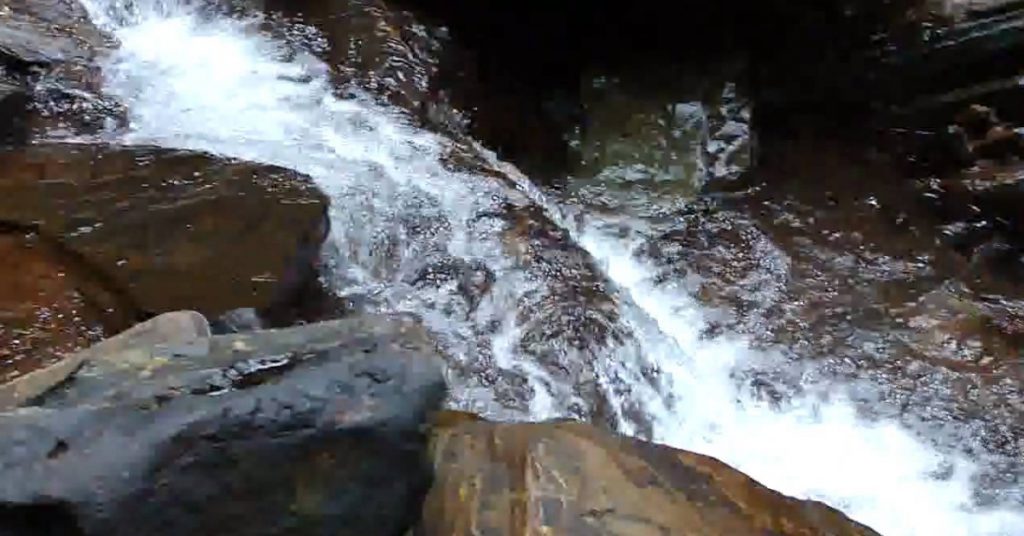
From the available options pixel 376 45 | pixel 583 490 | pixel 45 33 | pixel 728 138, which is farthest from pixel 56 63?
pixel 583 490

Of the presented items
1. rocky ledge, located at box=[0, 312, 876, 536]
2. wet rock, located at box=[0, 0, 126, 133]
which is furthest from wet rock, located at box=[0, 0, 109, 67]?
rocky ledge, located at box=[0, 312, 876, 536]

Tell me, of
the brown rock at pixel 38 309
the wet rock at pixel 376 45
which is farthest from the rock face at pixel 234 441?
the wet rock at pixel 376 45

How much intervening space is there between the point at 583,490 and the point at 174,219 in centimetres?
214

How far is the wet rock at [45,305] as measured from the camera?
3646 millimetres

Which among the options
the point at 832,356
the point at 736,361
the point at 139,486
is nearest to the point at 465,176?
the point at 736,361

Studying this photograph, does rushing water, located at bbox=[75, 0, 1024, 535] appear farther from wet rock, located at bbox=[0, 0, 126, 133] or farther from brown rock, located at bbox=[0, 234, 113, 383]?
brown rock, located at bbox=[0, 234, 113, 383]

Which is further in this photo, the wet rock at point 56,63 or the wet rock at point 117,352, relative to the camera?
the wet rock at point 56,63

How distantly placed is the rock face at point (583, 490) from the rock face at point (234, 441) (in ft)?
0.71

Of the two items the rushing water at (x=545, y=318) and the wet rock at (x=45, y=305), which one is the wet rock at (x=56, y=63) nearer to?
the rushing water at (x=545, y=318)

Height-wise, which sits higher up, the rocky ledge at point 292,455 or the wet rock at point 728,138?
the wet rock at point 728,138

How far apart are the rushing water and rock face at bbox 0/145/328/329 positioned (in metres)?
0.39

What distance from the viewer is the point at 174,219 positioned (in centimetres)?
415

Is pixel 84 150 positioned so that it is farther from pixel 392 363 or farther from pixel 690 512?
pixel 690 512

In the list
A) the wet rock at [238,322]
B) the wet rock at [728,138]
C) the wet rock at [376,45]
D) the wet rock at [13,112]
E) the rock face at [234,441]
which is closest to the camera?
the rock face at [234,441]
